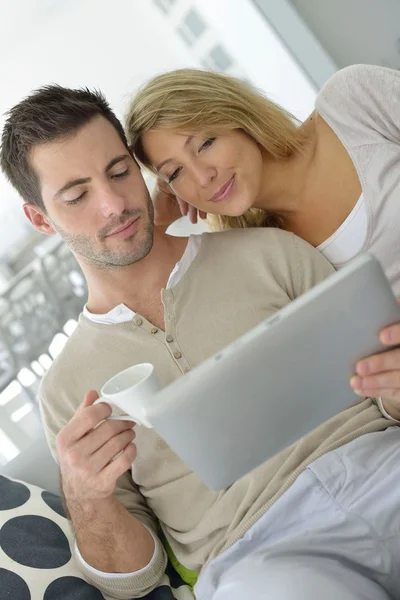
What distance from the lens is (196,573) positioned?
136cm

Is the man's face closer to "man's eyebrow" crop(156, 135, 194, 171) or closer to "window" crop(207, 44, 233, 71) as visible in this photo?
"man's eyebrow" crop(156, 135, 194, 171)

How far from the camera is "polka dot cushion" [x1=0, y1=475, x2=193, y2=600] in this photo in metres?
1.24

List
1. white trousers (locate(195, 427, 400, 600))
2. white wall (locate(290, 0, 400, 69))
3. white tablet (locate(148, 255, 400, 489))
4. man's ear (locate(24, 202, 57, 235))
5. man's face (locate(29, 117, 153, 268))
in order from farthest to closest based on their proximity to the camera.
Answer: white wall (locate(290, 0, 400, 69))
man's ear (locate(24, 202, 57, 235))
man's face (locate(29, 117, 153, 268))
white trousers (locate(195, 427, 400, 600))
white tablet (locate(148, 255, 400, 489))

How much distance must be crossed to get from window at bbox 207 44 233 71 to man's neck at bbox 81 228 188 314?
1.53 m

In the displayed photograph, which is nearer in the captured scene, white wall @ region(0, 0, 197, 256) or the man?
the man

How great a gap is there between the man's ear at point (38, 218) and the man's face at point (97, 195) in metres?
0.08

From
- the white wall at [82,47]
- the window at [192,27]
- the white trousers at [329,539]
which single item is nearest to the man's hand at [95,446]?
the white trousers at [329,539]

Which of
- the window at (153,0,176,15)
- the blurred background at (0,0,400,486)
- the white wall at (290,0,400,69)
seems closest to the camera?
the blurred background at (0,0,400,486)

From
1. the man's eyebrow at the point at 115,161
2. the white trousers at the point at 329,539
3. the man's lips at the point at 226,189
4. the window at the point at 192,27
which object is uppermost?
the window at the point at 192,27

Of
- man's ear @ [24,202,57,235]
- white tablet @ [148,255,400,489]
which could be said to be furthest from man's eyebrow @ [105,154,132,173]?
white tablet @ [148,255,400,489]

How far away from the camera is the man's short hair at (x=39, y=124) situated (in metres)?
1.42

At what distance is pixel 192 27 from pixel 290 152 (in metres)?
1.41

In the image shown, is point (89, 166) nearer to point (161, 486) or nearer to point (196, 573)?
point (161, 486)

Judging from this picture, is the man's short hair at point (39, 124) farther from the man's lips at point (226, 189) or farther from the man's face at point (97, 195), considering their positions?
the man's lips at point (226, 189)
